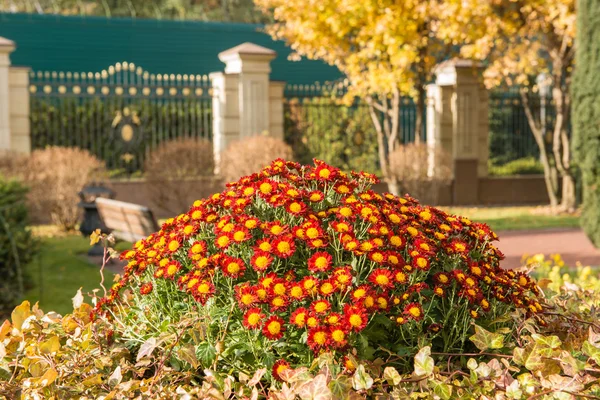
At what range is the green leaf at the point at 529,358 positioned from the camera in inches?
92.9

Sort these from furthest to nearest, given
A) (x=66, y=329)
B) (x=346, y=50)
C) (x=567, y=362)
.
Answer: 1. (x=346, y=50)
2. (x=66, y=329)
3. (x=567, y=362)

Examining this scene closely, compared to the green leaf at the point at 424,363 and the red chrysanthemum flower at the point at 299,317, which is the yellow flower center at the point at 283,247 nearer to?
the red chrysanthemum flower at the point at 299,317

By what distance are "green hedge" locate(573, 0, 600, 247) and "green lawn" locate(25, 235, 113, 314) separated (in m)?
6.06

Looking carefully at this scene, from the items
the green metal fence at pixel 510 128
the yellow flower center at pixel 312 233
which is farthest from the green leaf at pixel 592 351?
the green metal fence at pixel 510 128

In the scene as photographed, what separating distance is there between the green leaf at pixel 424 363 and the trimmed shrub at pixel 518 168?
17194mm

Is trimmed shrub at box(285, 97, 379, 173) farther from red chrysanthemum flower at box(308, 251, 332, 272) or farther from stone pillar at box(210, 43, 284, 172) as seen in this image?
red chrysanthemum flower at box(308, 251, 332, 272)

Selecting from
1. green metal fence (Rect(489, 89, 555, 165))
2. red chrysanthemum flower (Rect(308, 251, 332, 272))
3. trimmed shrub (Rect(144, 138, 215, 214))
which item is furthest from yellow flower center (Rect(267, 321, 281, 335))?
green metal fence (Rect(489, 89, 555, 165))

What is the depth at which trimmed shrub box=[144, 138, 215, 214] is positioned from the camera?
13.6 metres

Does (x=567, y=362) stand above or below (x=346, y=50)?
below

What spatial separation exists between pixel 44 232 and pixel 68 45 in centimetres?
1016

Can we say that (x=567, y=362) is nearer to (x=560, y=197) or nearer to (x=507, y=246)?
(x=507, y=246)

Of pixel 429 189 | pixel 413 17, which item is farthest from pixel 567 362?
pixel 413 17

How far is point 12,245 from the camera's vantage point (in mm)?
6535

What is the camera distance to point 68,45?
68.8ft
